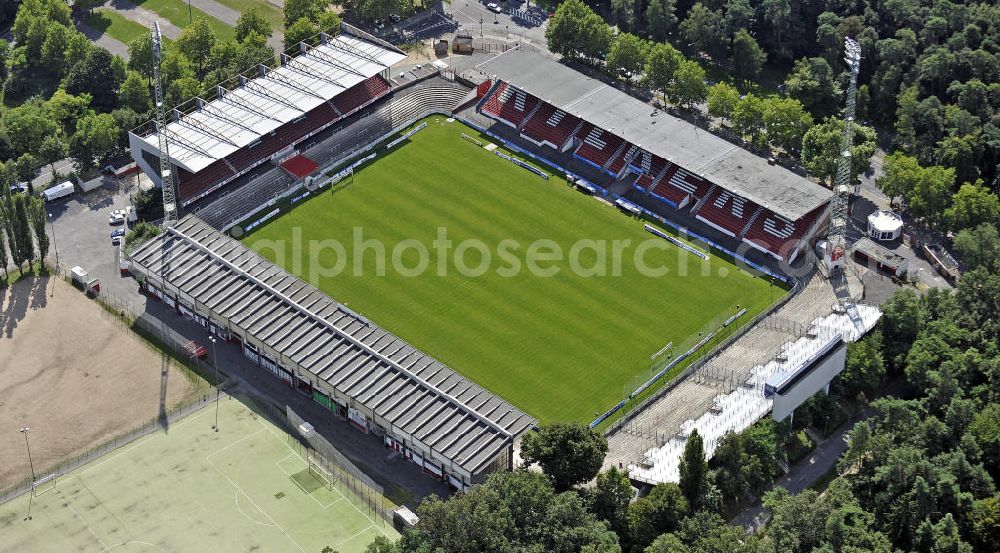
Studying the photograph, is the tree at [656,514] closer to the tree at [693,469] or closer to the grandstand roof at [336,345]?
the tree at [693,469]

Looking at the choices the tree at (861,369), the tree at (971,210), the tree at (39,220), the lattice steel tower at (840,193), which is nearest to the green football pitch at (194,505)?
the tree at (39,220)

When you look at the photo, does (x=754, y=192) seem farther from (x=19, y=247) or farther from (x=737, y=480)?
(x=19, y=247)

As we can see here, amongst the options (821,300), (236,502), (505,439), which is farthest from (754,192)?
(236,502)

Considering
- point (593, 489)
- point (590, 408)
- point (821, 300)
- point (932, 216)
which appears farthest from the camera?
point (932, 216)

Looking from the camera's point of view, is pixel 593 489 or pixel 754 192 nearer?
pixel 593 489

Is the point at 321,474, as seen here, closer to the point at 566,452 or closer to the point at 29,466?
the point at 566,452

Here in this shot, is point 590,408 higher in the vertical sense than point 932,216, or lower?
lower

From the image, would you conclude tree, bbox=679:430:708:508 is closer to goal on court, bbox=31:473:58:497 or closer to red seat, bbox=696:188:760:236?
red seat, bbox=696:188:760:236
